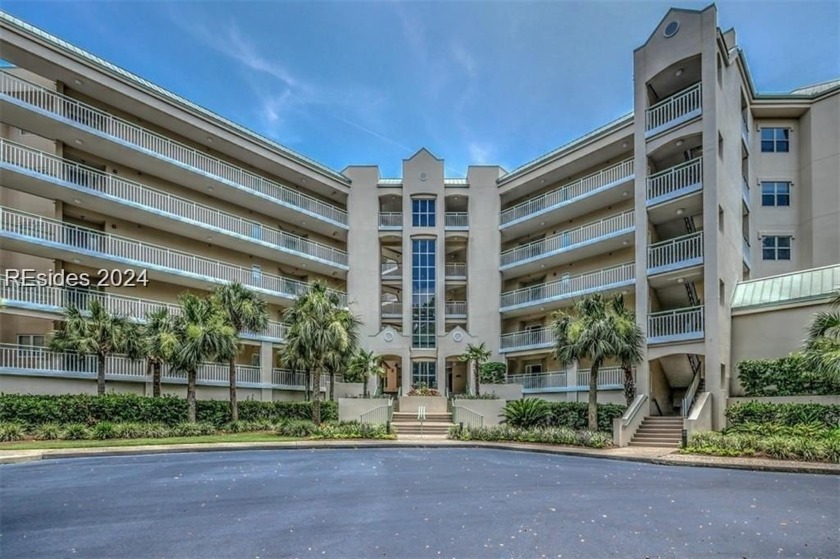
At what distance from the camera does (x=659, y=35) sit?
1021 inches

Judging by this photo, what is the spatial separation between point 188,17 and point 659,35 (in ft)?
67.2

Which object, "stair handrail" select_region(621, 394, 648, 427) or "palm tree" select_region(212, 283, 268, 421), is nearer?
"stair handrail" select_region(621, 394, 648, 427)

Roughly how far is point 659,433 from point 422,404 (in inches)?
468

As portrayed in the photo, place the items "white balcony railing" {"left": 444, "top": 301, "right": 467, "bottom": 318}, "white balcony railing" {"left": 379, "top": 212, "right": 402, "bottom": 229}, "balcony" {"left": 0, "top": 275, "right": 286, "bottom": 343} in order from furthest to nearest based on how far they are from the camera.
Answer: "white balcony railing" {"left": 379, "top": 212, "right": 402, "bottom": 229}, "white balcony railing" {"left": 444, "top": 301, "right": 467, "bottom": 318}, "balcony" {"left": 0, "top": 275, "right": 286, "bottom": 343}

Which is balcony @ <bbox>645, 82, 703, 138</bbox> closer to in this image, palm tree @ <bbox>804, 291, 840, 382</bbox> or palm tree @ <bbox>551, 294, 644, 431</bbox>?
palm tree @ <bbox>551, 294, 644, 431</bbox>

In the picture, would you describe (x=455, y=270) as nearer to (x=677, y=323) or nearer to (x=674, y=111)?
(x=677, y=323)

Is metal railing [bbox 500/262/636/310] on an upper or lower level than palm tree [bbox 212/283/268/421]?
upper

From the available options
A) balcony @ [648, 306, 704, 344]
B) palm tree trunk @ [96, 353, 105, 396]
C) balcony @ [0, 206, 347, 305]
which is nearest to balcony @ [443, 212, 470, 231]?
balcony @ [0, 206, 347, 305]

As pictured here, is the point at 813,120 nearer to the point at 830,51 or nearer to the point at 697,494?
the point at 830,51

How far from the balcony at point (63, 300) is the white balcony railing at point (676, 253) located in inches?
829

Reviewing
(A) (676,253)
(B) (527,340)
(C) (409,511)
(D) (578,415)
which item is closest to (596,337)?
(D) (578,415)

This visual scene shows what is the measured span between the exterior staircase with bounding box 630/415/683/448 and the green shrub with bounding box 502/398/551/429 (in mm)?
3967

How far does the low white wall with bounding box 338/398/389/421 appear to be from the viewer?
2797cm

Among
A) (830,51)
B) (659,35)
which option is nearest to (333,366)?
(659,35)
